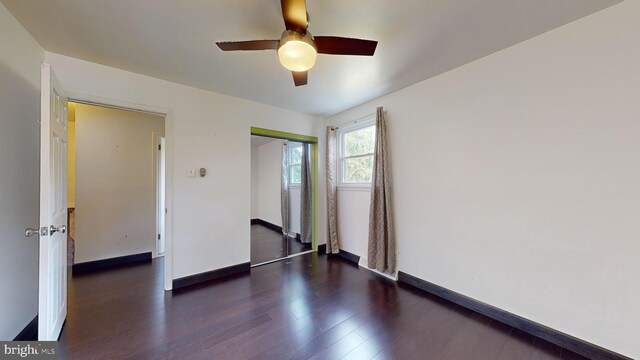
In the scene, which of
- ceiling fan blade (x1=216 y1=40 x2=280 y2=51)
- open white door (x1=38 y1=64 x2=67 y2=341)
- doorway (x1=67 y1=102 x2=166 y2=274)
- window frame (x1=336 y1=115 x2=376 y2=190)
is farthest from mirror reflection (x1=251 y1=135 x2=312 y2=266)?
ceiling fan blade (x1=216 y1=40 x2=280 y2=51)

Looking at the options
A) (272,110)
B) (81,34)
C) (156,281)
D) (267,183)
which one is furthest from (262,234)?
(81,34)

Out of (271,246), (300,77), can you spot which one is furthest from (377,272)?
(300,77)

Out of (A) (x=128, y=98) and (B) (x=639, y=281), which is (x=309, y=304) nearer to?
(B) (x=639, y=281)

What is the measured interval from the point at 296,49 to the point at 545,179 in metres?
2.13

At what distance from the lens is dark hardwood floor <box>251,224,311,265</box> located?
364cm

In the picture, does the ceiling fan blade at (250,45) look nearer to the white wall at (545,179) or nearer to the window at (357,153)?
the white wall at (545,179)

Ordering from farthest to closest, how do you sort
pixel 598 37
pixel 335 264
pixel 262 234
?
pixel 262 234, pixel 335 264, pixel 598 37

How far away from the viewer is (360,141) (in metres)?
3.48

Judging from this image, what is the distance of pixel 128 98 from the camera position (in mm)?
2377

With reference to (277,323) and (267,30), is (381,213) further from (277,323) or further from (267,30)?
(267,30)

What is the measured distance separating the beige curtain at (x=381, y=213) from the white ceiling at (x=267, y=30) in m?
0.78

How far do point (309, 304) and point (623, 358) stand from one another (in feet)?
7.40

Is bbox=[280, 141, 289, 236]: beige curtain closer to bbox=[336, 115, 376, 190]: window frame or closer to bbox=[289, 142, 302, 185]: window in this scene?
bbox=[289, 142, 302, 185]: window

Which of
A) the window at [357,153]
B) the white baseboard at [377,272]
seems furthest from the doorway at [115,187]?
the white baseboard at [377,272]
